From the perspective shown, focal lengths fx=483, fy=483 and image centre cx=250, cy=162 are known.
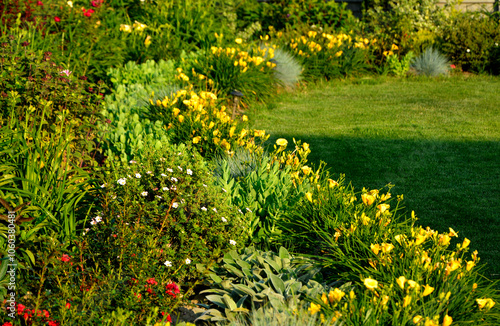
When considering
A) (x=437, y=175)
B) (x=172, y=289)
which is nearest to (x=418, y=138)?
(x=437, y=175)

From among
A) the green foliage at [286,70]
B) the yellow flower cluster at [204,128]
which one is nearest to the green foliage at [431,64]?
the green foliage at [286,70]

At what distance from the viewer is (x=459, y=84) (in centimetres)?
964

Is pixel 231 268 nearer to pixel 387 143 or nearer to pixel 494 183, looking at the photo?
pixel 494 183

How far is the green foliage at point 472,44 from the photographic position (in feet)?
34.5

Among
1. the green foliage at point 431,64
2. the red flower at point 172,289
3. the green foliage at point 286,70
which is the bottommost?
the green foliage at point 286,70

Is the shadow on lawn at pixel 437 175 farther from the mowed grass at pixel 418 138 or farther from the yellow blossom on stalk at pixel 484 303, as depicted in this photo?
the yellow blossom on stalk at pixel 484 303

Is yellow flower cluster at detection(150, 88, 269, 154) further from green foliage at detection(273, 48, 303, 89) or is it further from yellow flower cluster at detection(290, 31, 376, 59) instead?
yellow flower cluster at detection(290, 31, 376, 59)

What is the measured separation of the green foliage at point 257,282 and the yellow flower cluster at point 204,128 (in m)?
1.65

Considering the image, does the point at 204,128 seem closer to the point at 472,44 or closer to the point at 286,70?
the point at 286,70

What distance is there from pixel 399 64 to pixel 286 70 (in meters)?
2.90

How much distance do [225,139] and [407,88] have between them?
19.1 feet

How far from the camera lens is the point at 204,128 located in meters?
4.99

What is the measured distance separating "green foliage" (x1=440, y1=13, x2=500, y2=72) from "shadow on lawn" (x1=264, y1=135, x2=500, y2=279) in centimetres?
489

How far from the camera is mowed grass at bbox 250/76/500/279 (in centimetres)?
479
